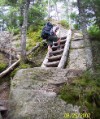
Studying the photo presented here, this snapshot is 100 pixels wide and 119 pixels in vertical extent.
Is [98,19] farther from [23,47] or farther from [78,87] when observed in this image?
[78,87]

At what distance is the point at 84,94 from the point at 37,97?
1.34 metres

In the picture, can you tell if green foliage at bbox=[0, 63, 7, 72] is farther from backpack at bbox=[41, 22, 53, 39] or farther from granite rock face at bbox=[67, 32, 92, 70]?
granite rock face at bbox=[67, 32, 92, 70]

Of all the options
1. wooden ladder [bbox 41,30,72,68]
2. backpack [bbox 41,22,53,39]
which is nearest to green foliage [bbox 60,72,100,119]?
wooden ladder [bbox 41,30,72,68]

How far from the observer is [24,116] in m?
5.64

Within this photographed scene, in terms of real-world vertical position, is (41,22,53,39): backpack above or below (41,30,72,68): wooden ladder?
above

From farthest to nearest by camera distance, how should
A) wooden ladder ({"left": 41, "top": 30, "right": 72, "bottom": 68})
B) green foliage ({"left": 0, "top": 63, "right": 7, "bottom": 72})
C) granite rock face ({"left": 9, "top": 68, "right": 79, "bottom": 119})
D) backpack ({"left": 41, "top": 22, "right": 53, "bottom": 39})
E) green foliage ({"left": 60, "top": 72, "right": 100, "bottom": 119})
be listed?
green foliage ({"left": 0, "top": 63, "right": 7, "bottom": 72})
backpack ({"left": 41, "top": 22, "right": 53, "bottom": 39})
wooden ladder ({"left": 41, "top": 30, "right": 72, "bottom": 68})
green foliage ({"left": 60, "top": 72, "right": 100, "bottom": 119})
granite rock face ({"left": 9, "top": 68, "right": 79, "bottom": 119})

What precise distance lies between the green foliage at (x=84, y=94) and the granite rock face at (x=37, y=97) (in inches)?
8.7

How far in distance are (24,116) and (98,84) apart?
257 centimetres

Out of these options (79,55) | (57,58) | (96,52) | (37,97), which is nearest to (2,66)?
(57,58)

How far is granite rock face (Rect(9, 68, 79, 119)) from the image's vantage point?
5.70 metres

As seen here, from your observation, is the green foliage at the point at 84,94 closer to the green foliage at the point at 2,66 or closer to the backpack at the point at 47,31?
the backpack at the point at 47,31

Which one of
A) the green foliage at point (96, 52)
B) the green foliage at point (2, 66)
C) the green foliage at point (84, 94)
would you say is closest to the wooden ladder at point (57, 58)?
the green foliage at point (96, 52)

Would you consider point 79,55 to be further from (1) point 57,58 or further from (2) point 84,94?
(2) point 84,94

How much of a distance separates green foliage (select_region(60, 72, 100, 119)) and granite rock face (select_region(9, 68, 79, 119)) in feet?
0.72
